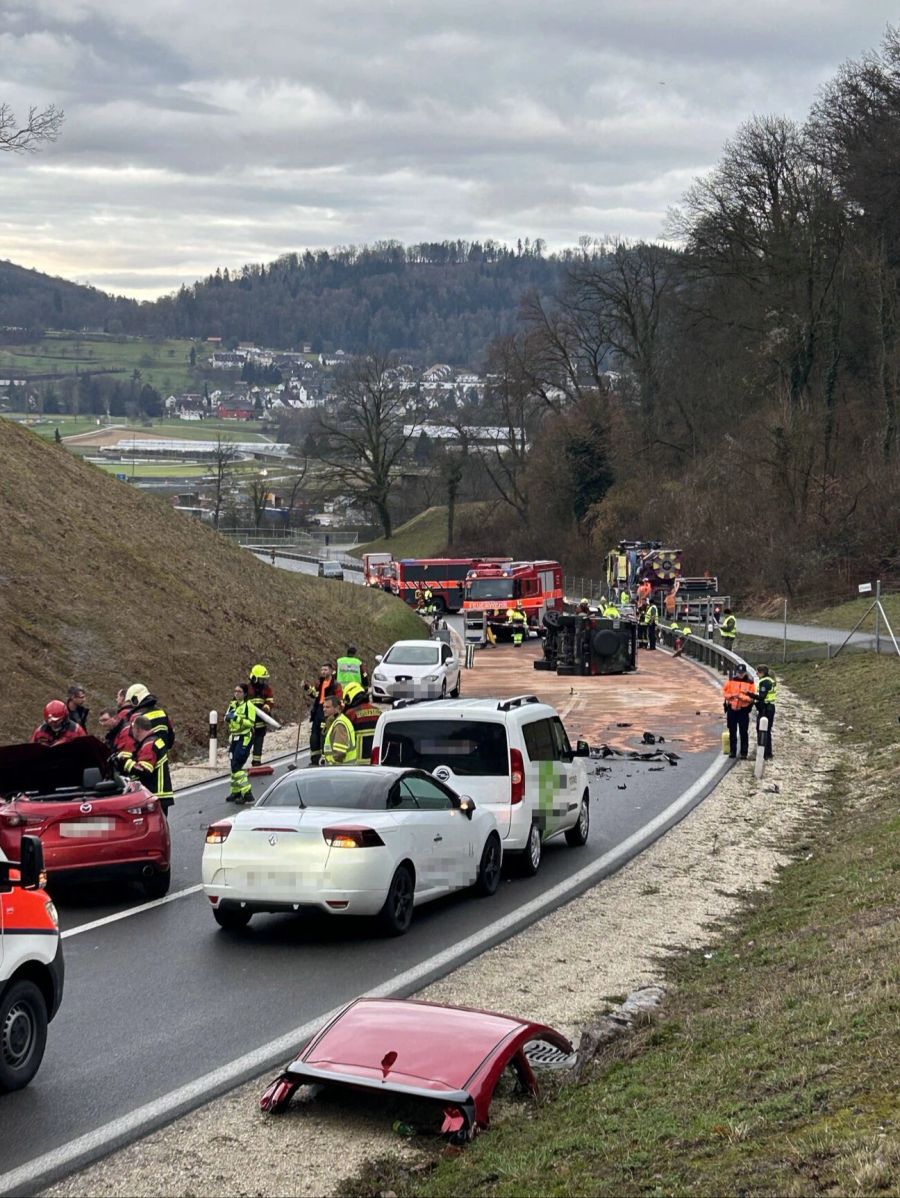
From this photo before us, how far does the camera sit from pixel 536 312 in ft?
328

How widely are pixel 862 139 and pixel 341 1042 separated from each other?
2687 inches

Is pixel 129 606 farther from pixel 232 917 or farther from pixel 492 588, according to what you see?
pixel 492 588

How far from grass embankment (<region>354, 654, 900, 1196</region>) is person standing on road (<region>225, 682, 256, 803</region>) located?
9101 mm

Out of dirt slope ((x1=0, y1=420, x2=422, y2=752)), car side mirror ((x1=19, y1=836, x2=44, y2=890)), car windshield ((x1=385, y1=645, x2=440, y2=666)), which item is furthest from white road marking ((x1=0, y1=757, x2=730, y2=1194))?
car windshield ((x1=385, y1=645, x2=440, y2=666))

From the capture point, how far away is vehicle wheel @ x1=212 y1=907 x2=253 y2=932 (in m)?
12.1

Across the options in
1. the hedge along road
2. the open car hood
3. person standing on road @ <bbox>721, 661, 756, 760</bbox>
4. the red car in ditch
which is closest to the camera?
the hedge along road

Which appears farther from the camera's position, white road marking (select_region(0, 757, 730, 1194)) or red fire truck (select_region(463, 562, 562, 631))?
red fire truck (select_region(463, 562, 562, 631))

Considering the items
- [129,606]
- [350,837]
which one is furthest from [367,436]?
[350,837]

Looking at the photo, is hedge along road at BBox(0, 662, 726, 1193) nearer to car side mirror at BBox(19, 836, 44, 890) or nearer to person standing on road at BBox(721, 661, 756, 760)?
car side mirror at BBox(19, 836, 44, 890)

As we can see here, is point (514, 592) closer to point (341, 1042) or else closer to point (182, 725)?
point (182, 725)

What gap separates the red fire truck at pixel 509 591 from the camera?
56844 mm

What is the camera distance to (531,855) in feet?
49.5

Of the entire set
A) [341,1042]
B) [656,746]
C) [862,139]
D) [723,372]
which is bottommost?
[656,746]

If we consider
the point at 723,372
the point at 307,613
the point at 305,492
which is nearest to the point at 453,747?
the point at 307,613
